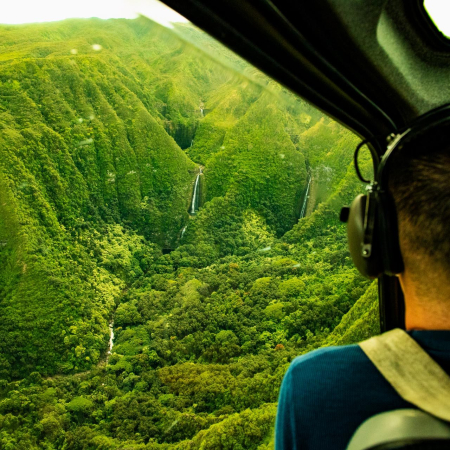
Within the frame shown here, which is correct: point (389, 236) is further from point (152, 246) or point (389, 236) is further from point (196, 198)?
point (196, 198)

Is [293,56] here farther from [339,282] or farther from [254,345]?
[339,282]

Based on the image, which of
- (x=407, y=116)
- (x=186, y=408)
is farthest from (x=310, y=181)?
(x=407, y=116)

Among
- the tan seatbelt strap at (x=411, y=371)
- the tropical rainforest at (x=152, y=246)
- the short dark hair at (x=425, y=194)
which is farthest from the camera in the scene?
the tropical rainforest at (x=152, y=246)

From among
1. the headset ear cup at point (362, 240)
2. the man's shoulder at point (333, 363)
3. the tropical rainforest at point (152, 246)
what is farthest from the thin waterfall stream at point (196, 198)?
the man's shoulder at point (333, 363)

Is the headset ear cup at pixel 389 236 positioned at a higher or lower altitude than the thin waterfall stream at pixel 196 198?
higher

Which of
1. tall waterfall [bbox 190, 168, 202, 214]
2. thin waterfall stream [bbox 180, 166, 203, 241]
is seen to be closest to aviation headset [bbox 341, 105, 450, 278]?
thin waterfall stream [bbox 180, 166, 203, 241]

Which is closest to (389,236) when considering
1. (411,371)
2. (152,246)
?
(411,371)

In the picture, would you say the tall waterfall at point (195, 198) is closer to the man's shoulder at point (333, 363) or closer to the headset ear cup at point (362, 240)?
the headset ear cup at point (362, 240)
